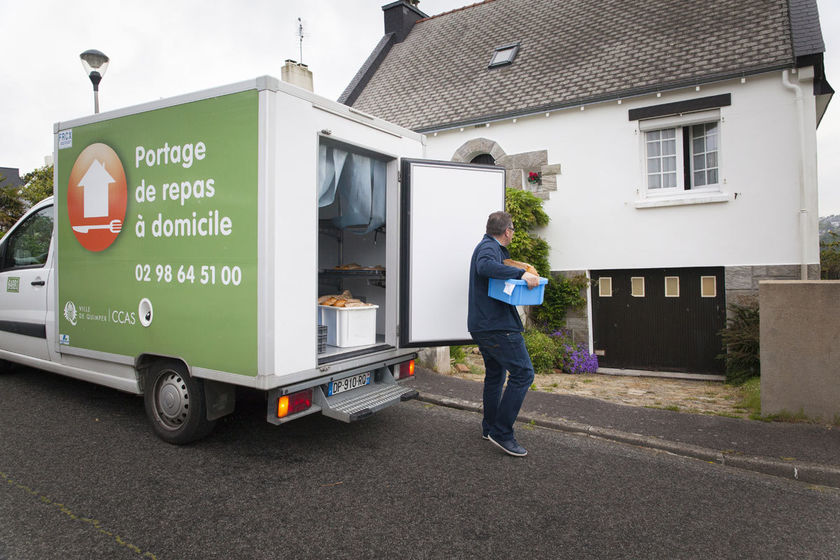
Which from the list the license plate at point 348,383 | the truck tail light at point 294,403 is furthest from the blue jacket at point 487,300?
the truck tail light at point 294,403

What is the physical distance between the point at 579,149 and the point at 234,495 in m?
8.33

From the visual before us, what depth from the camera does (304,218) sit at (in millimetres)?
3793

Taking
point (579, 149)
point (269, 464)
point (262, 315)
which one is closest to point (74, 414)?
point (269, 464)

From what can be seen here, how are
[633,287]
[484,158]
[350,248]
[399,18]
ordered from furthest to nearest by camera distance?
[399,18]
[484,158]
[633,287]
[350,248]

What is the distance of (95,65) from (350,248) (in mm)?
6150

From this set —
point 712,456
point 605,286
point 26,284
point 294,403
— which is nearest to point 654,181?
point 605,286

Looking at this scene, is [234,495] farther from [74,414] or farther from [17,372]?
[17,372]

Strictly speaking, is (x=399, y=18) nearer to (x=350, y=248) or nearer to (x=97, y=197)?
(x=350, y=248)

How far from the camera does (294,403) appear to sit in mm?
3797

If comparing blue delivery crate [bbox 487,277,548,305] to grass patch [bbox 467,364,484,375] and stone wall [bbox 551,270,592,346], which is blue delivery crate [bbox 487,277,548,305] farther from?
stone wall [bbox 551,270,592,346]

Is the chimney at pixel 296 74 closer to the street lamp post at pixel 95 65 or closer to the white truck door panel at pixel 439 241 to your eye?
the street lamp post at pixel 95 65

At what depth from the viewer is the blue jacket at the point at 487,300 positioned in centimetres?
414

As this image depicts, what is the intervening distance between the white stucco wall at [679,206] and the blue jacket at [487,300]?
18.5 feet

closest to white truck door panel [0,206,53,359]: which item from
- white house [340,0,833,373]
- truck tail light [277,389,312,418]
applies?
truck tail light [277,389,312,418]
